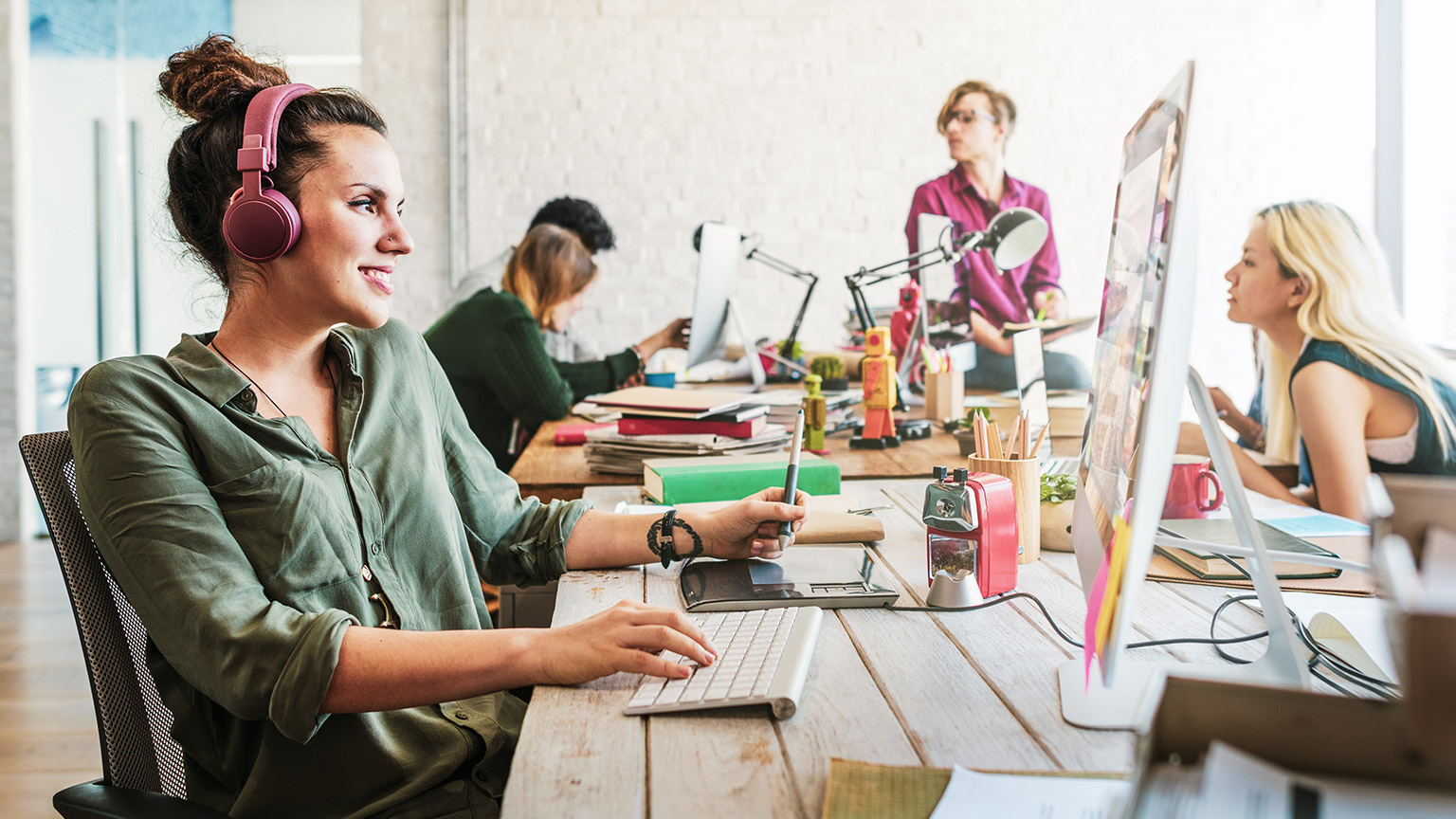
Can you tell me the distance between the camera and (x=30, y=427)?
4199 mm

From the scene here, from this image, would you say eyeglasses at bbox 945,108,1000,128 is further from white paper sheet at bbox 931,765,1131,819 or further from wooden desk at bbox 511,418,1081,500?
white paper sheet at bbox 931,765,1131,819

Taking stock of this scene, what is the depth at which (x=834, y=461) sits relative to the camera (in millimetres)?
2010

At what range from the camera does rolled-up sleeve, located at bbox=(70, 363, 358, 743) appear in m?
0.85

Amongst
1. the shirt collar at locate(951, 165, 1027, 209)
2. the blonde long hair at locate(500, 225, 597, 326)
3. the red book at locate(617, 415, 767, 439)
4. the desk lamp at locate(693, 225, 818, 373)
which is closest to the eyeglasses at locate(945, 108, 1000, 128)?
the shirt collar at locate(951, 165, 1027, 209)

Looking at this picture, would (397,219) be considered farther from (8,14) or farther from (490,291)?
(8,14)

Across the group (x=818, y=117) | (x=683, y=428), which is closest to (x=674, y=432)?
(x=683, y=428)

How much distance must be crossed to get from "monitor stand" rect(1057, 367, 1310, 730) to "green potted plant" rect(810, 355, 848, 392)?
230 cm

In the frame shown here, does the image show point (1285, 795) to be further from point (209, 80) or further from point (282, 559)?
point (209, 80)

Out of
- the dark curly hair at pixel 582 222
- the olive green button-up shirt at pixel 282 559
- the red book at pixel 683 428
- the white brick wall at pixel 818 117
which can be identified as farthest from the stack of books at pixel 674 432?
the white brick wall at pixel 818 117

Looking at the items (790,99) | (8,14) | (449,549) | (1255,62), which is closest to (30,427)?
(8,14)

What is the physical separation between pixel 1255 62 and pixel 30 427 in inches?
231

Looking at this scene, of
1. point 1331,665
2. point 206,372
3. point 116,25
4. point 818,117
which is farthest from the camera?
point 818,117

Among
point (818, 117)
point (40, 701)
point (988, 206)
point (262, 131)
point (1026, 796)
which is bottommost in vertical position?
point (40, 701)

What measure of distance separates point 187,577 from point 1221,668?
2.93 feet
